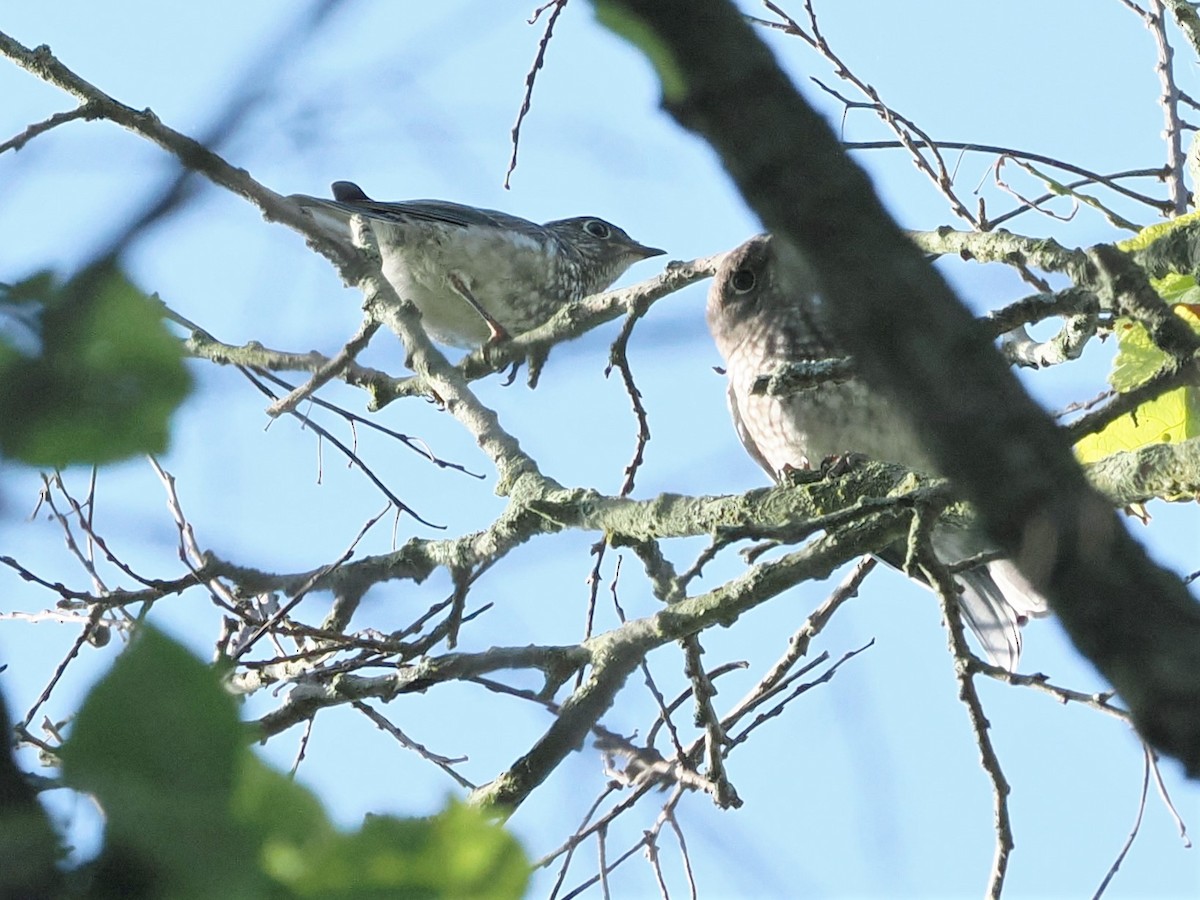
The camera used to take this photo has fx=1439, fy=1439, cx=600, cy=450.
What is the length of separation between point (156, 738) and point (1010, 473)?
514 millimetres

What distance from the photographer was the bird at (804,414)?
504cm

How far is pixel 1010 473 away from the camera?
870mm

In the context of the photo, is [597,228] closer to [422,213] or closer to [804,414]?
[422,213]

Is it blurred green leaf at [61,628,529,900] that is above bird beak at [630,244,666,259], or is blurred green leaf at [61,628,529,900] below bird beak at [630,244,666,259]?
below

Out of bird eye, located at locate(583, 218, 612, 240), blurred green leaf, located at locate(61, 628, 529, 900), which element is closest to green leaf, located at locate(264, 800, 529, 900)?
blurred green leaf, located at locate(61, 628, 529, 900)

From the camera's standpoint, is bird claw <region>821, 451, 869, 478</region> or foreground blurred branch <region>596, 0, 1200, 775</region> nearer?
foreground blurred branch <region>596, 0, 1200, 775</region>

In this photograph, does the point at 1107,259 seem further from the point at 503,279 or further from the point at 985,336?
the point at 503,279

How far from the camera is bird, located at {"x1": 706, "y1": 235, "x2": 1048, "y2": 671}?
5.04 meters

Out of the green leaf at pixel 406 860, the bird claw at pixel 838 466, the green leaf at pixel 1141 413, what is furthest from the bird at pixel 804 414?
the green leaf at pixel 406 860

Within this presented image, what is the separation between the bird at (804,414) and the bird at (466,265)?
76.5 inches

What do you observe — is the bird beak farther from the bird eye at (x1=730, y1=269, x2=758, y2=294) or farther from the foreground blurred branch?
the foreground blurred branch

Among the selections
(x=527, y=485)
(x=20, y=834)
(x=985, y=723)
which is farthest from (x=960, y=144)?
(x=20, y=834)

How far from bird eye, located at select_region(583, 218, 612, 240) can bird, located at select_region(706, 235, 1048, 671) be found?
3695 mm

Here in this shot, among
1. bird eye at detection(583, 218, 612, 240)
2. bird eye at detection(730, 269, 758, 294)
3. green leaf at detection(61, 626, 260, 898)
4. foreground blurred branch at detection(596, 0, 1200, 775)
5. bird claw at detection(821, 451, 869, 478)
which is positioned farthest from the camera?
bird eye at detection(583, 218, 612, 240)
